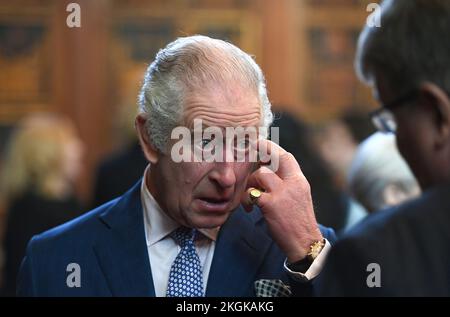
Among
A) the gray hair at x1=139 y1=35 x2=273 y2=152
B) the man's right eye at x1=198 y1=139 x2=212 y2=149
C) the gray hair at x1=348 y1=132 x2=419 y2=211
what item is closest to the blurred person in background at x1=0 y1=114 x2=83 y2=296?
the gray hair at x1=348 y1=132 x2=419 y2=211

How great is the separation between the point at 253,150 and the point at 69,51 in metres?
5.95

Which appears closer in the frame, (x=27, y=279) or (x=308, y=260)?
(x=308, y=260)

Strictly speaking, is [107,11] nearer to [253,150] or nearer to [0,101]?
[0,101]

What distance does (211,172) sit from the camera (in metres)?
2.22

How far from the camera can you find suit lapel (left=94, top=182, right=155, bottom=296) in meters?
2.30

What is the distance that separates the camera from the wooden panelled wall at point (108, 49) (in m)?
7.87

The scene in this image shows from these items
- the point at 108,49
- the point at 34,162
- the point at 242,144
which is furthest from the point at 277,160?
the point at 108,49

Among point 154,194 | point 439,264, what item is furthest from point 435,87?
point 154,194

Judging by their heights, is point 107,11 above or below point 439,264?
above

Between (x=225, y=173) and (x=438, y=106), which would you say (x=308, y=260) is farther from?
(x=438, y=106)

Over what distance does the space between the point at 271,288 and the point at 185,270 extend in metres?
0.22

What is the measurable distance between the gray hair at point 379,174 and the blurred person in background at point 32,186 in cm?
159

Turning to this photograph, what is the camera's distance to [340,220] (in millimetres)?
4504

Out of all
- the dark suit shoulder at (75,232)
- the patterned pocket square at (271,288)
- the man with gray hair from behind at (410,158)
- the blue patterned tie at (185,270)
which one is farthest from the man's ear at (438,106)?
the dark suit shoulder at (75,232)
